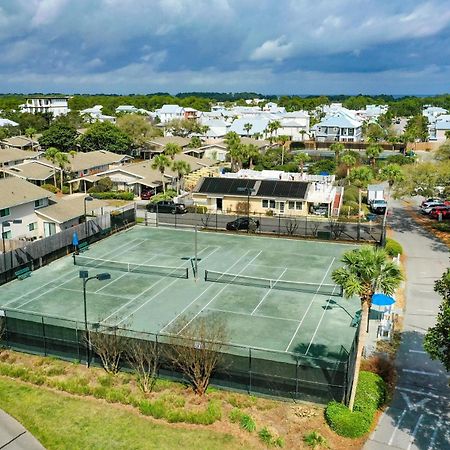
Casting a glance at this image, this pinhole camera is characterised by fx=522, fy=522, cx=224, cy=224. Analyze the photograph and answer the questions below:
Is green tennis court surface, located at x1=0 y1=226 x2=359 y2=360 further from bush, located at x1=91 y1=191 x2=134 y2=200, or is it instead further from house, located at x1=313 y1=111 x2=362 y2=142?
house, located at x1=313 y1=111 x2=362 y2=142

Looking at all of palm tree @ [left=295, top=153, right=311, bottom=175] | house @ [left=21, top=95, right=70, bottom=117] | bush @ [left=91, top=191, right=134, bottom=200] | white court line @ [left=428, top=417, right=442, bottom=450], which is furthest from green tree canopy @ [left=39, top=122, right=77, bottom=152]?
white court line @ [left=428, top=417, right=442, bottom=450]

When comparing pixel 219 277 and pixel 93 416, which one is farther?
pixel 219 277

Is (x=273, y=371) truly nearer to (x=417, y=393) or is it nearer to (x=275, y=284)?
(x=417, y=393)

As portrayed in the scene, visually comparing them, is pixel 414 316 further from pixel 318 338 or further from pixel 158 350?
pixel 158 350

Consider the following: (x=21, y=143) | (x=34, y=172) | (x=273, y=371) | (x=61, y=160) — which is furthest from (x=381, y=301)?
(x=21, y=143)

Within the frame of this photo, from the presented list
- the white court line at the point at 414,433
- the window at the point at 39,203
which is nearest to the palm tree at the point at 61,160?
the window at the point at 39,203

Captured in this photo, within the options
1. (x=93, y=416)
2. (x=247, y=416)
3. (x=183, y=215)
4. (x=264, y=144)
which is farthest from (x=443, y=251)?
(x=264, y=144)
